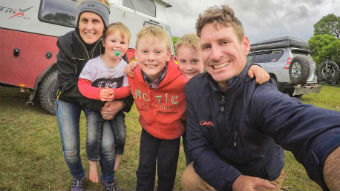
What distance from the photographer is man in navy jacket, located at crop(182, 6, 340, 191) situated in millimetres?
1295

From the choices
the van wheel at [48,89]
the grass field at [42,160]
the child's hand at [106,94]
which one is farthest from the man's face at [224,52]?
the van wheel at [48,89]

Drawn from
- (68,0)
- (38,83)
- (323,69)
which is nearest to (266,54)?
(323,69)

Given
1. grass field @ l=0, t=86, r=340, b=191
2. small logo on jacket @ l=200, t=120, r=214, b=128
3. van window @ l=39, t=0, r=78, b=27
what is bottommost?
grass field @ l=0, t=86, r=340, b=191

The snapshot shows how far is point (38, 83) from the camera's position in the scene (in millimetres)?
4336

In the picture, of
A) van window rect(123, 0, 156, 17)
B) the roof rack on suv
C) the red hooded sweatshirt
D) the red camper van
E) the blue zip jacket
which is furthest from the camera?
the roof rack on suv

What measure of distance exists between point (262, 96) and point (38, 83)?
14.6 feet

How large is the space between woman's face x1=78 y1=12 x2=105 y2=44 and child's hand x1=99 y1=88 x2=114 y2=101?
1.66 ft

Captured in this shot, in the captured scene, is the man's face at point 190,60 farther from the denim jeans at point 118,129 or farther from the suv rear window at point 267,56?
the suv rear window at point 267,56

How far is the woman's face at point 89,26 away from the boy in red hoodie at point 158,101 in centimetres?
44

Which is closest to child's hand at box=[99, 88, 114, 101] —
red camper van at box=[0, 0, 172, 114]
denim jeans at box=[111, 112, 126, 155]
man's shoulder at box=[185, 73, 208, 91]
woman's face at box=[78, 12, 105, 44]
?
denim jeans at box=[111, 112, 126, 155]

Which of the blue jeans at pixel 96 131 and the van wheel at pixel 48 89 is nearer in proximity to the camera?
the blue jeans at pixel 96 131

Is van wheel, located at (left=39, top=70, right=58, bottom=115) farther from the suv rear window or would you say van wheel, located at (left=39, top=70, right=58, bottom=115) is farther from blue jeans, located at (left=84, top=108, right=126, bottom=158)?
the suv rear window

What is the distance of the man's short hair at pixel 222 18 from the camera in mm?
1594

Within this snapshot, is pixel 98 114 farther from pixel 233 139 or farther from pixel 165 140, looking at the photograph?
pixel 233 139
